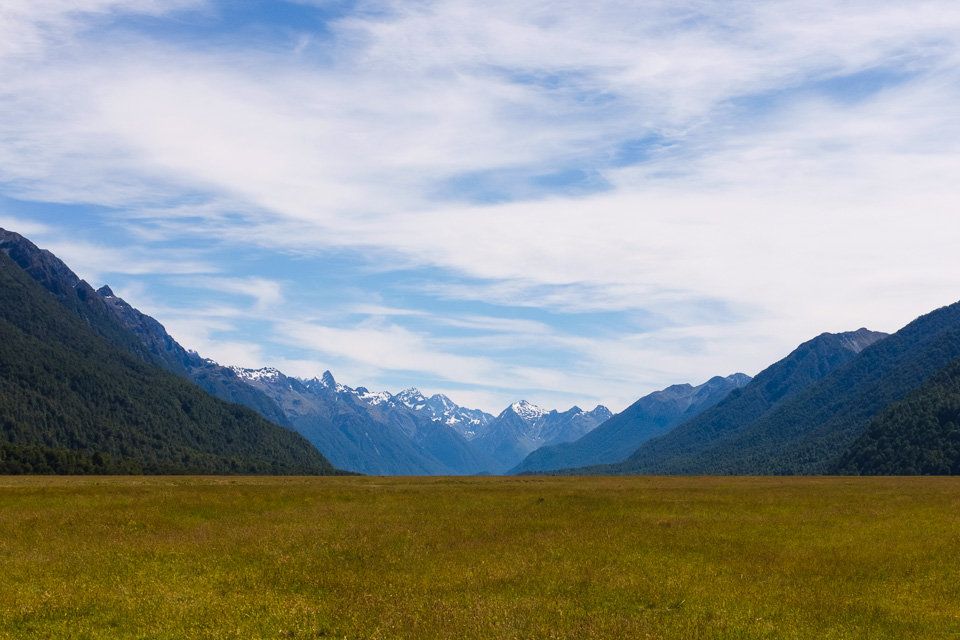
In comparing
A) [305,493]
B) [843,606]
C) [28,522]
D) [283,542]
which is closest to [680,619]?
[843,606]

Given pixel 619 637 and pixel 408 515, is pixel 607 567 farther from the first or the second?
pixel 408 515

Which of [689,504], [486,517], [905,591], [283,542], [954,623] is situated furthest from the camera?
[689,504]

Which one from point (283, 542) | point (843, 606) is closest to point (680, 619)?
point (843, 606)

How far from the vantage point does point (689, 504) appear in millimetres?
56844

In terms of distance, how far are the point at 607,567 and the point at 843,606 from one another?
881 centimetres

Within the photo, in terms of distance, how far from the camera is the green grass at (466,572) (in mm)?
22625

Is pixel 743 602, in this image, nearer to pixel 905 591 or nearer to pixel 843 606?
pixel 843 606

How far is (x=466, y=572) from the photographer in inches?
1180

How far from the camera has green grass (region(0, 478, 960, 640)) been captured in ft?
74.2

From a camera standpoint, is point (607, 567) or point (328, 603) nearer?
point (328, 603)

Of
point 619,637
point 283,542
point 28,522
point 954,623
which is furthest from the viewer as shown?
point 28,522

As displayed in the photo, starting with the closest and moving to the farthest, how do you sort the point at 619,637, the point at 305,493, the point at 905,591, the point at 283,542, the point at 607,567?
the point at 619,637 < the point at 905,591 < the point at 607,567 < the point at 283,542 < the point at 305,493

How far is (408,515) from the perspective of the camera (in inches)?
1934

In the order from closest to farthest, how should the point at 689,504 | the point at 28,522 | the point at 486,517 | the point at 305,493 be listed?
the point at 28,522
the point at 486,517
the point at 689,504
the point at 305,493
